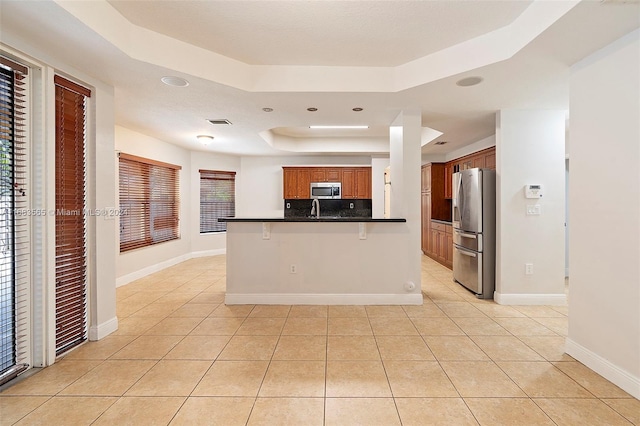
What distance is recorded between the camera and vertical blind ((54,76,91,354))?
2.45m

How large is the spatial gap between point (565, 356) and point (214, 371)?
2810 mm

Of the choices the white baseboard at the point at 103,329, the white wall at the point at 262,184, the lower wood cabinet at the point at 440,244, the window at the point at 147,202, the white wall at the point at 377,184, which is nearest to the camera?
the white baseboard at the point at 103,329

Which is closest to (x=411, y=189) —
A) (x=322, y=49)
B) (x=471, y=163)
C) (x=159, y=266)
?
(x=322, y=49)

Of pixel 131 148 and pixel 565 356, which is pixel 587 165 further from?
pixel 131 148

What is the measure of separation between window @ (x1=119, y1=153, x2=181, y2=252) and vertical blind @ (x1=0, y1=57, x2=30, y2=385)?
2.72 m

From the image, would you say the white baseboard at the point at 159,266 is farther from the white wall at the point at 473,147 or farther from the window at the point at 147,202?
the white wall at the point at 473,147

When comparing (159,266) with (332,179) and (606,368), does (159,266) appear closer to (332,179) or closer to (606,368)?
(332,179)

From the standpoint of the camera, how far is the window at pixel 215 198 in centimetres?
708

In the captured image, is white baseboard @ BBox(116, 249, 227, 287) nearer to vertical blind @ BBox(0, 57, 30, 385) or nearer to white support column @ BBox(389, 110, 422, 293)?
vertical blind @ BBox(0, 57, 30, 385)

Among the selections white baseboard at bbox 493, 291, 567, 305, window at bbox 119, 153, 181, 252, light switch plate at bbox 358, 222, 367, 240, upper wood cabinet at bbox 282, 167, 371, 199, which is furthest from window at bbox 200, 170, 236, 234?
white baseboard at bbox 493, 291, 567, 305

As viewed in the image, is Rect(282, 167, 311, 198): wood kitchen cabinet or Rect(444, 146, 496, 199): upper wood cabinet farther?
Rect(282, 167, 311, 198): wood kitchen cabinet

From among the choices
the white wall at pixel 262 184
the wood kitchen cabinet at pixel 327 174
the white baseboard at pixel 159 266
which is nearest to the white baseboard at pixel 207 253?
the white baseboard at pixel 159 266

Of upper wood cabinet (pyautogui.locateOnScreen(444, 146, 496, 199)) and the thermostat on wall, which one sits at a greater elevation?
upper wood cabinet (pyautogui.locateOnScreen(444, 146, 496, 199))

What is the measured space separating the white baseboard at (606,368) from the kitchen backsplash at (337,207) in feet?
15.8
